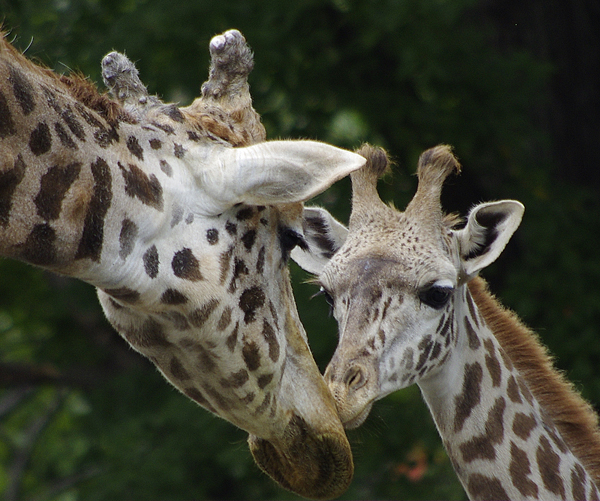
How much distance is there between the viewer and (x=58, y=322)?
375 inches

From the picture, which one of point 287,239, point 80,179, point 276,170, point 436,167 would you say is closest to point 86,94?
point 80,179

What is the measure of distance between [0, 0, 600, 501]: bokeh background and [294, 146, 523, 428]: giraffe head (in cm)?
290

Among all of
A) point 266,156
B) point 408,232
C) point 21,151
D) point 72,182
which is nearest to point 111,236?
point 72,182

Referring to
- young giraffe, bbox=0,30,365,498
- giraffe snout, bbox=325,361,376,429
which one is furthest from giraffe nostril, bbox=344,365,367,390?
young giraffe, bbox=0,30,365,498

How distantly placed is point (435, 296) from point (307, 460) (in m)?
0.95

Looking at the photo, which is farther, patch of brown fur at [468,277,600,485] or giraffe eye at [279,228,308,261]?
patch of brown fur at [468,277,600,485]

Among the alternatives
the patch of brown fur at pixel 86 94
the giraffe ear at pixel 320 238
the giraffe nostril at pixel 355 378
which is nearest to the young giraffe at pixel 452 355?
the giraffe nostril at pixel 355 378

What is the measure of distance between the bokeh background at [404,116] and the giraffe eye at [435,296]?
126 inches

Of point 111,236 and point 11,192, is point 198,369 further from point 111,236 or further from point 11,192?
point 11,192

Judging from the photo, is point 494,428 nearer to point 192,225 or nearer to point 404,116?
point 192,225

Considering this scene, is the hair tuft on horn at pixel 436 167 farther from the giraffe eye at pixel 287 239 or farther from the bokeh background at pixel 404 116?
the bokeh background at pixel 404 116

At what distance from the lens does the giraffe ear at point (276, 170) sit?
248cm

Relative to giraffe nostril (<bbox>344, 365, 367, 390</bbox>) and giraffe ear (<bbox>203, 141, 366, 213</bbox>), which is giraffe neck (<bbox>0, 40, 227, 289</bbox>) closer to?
giraffe ear (<bbox>203, 141, 366, 213</bbox>)

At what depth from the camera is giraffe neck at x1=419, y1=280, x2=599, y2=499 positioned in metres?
3.32
